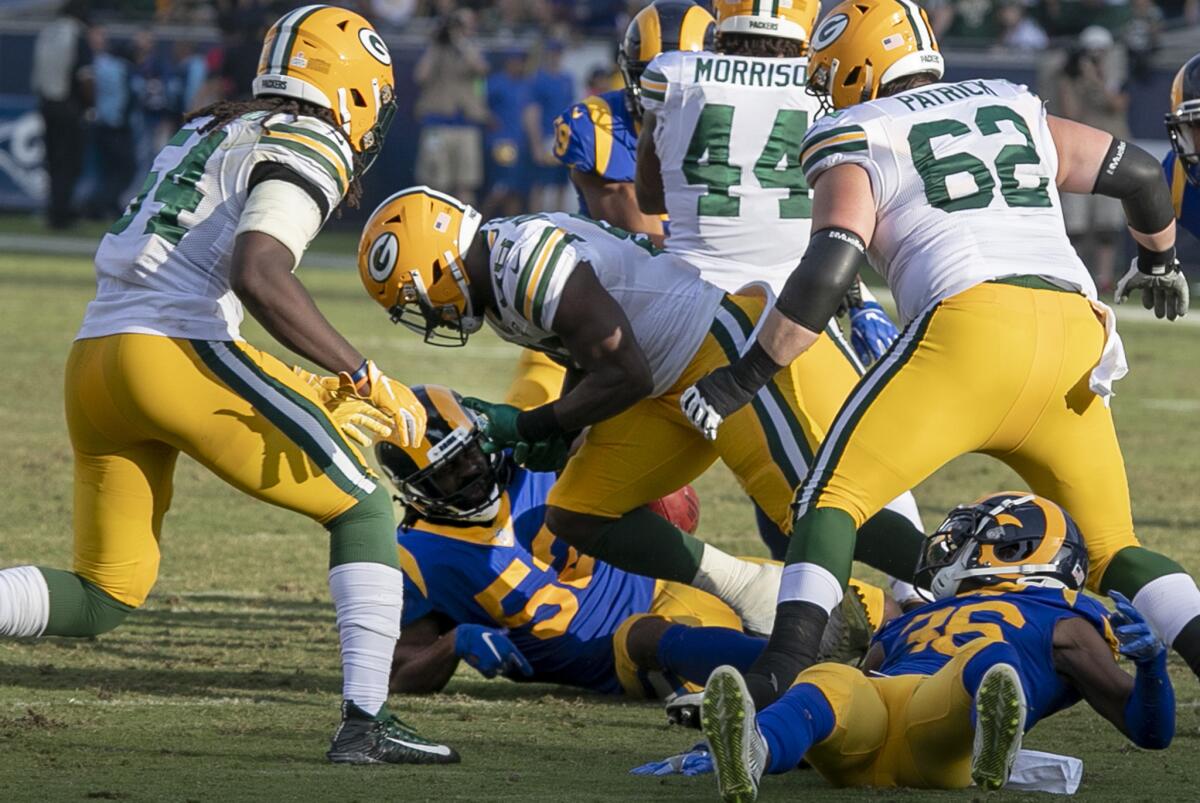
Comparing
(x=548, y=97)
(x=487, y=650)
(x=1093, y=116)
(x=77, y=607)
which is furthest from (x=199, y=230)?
(x=548, y=97)

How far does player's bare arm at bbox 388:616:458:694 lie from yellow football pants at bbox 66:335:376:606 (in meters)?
0.97

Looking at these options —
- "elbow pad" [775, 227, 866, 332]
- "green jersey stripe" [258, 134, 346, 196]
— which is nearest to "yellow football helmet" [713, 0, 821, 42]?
"elbow pad" [775, 227, 866, 332]

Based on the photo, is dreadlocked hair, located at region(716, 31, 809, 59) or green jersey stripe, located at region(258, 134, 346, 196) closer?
green jersey stripe, located at region(258, 134, 346, 196)

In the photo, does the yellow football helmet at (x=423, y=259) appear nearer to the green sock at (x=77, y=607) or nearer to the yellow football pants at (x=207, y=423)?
the yellow football pants at (x=207, y=423)

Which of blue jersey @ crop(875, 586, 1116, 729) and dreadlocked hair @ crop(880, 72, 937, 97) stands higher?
dreadlocked hair @ crop(880, 72, 937, 97)

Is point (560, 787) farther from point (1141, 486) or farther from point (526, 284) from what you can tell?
point (1141, 486)

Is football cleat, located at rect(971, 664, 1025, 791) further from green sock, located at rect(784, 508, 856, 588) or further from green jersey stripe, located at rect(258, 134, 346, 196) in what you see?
green jersey stripe, located at rect(258, 134, 346, 196)

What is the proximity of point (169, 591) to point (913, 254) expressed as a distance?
3352 millimetres

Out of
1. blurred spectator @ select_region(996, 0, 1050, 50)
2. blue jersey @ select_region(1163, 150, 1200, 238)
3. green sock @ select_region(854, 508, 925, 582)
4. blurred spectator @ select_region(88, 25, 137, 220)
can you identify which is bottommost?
blurred spectator @ select_region(88, 25, 137, 220)

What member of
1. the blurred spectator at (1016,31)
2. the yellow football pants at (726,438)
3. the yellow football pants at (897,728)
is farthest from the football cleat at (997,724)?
the blurred spectator at (1016,31)

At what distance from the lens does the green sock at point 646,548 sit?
5.66 m

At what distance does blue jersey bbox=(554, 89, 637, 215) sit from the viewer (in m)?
7.56

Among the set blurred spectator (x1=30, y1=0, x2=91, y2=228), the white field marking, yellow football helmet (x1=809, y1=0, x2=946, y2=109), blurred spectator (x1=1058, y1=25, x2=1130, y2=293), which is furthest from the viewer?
blurred spectator (x1=30, y1=0, x2=91, y2=228)

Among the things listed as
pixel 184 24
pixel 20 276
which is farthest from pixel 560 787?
pixel 184 24
